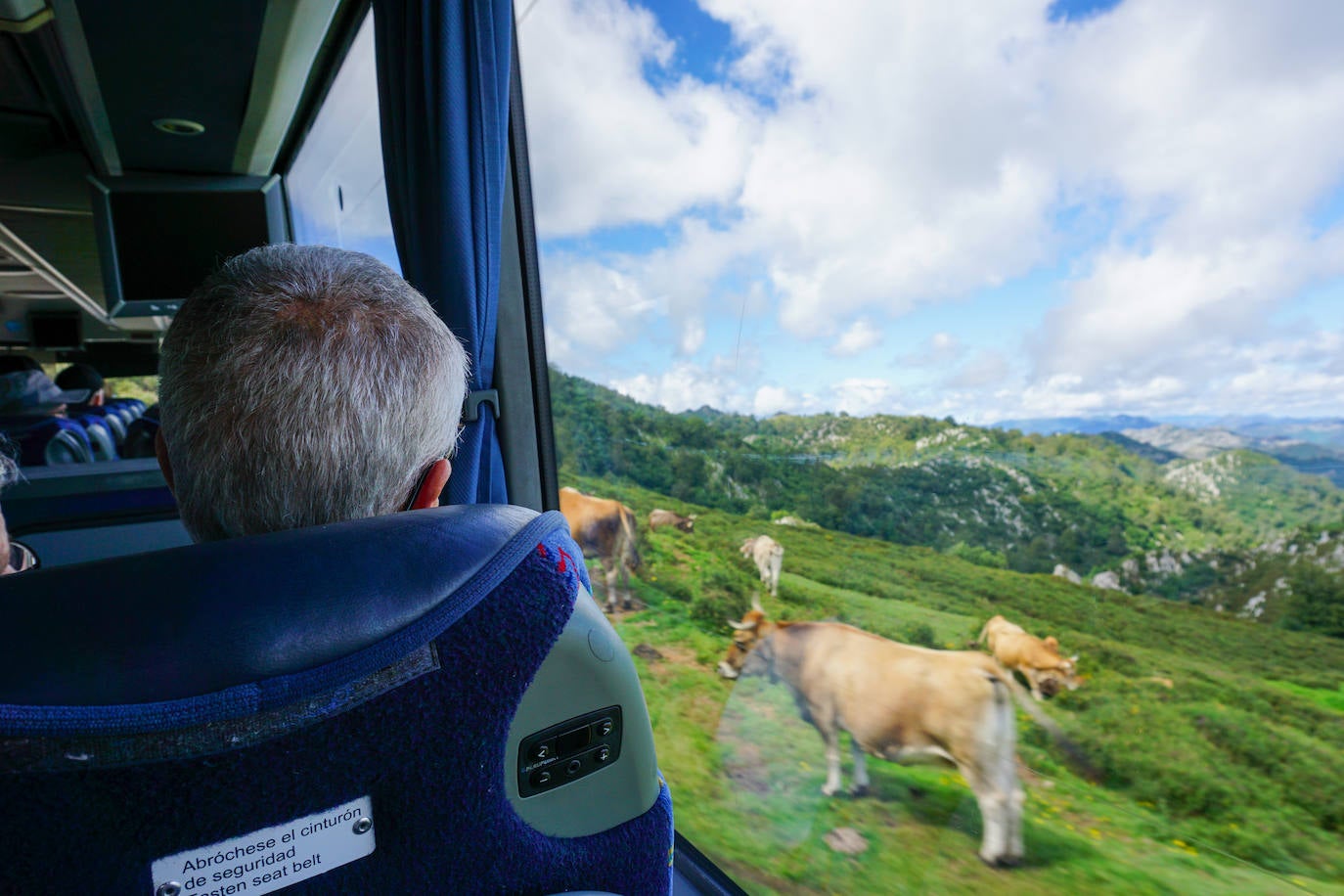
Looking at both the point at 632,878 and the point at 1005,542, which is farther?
the point at 1005,542

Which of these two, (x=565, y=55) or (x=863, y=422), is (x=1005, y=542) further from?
(x=565, y=55)

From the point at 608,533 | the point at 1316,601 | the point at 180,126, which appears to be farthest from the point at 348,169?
the point at 1316,601

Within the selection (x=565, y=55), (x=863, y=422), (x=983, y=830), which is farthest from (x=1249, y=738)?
(x=565, y=55)

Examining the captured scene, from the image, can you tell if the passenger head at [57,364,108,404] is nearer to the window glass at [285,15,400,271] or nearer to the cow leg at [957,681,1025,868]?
the window glass at [285,15,400,271]

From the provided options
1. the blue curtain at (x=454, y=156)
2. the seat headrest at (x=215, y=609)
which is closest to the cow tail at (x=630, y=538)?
the blue curtain at (x=454, y=156)

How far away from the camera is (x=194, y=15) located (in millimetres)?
2613

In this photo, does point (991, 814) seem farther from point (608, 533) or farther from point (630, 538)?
point (608, 533)

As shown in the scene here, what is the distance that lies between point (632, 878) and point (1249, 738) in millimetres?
877

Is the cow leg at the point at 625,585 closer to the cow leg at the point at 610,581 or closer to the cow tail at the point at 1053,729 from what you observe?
the cow leg at the point at 610,581

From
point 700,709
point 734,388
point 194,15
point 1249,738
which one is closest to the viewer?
point 1249,738

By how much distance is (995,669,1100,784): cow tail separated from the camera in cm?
116

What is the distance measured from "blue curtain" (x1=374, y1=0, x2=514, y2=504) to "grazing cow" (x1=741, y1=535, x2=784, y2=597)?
2.89 ft

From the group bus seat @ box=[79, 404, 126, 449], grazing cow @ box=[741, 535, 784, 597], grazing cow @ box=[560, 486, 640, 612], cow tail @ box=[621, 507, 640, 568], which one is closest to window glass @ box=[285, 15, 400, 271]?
grazing cow @ box=[560, 486, 640, 612]

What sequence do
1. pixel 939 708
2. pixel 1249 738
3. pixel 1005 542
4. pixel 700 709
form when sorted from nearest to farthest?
pixel 1249 738 < pixel 1005 542 < pixel 939 708 < pixel 700 709
